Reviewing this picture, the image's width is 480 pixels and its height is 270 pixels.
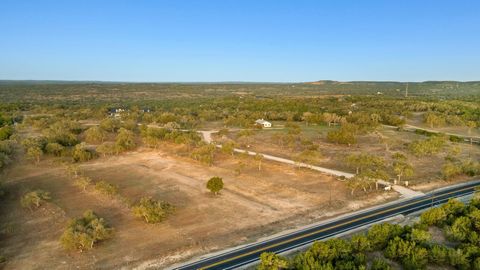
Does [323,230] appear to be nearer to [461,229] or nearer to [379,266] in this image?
[379,266]

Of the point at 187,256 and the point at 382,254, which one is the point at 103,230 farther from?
the point at 382,254

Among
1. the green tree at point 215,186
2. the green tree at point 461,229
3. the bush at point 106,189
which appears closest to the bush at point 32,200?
the bush at point 106,189

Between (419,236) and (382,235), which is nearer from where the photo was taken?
(419,236)

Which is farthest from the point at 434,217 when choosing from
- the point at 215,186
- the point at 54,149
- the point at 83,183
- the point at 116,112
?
the point at 116,112

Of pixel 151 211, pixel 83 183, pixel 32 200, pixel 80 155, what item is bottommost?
pixel 32 200

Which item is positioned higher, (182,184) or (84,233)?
(84,233)

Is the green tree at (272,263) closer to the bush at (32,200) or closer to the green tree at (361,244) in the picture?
the green tree at (361,244)

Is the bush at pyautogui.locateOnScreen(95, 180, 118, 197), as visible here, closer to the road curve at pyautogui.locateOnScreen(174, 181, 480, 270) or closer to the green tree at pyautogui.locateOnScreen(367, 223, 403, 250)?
the road curve at pyautogui.locateOnScreen(174, 181, 480, 270)
